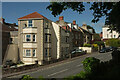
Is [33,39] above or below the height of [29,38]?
below

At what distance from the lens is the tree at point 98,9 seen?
7900mm

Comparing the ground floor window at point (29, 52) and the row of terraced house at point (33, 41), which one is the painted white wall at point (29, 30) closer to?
the row of terraced house at point (33, 41)

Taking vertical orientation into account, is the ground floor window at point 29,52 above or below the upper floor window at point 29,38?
below

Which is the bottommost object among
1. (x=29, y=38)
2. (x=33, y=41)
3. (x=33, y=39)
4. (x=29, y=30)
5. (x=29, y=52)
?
(x=29, y=52)

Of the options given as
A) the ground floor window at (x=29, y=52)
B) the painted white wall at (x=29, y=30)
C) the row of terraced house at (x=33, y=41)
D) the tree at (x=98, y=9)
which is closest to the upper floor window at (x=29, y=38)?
the row of terraced house at (x=33, y=41)

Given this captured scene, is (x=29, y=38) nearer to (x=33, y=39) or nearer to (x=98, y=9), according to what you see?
(x=33, y=39)

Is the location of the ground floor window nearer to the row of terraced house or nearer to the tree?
the row of terraced house

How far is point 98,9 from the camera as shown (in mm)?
10758

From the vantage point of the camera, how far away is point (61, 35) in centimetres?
3800

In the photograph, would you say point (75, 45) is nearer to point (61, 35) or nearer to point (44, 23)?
point (61, 35)

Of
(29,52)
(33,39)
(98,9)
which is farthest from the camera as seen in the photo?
(33,39)

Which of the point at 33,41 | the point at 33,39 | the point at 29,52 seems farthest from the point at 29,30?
the point at 29,52

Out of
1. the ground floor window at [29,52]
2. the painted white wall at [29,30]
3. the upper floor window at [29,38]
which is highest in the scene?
the painted white wall at [29,30]

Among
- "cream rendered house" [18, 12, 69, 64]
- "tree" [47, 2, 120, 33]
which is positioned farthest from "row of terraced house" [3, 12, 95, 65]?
"tree" [47, 2, 120, 33]
